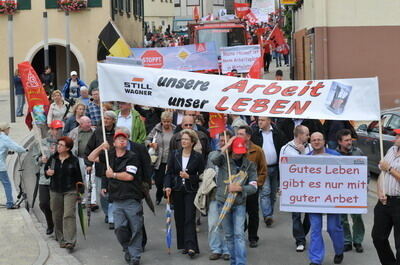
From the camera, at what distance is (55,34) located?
35562mm

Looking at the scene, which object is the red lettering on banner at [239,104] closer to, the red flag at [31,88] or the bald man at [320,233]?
the bald man at [320,233]

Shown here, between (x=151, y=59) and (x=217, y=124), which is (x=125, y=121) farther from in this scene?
(x=151, y=59)

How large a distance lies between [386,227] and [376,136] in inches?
271

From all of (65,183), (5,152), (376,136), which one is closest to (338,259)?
(65,183)

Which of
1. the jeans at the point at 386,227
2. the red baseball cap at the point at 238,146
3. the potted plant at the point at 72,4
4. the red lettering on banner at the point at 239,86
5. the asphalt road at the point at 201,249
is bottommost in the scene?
the asphalt road at the point at 201,249

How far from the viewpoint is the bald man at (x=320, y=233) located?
9281 mm

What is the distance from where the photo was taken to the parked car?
49.6ft

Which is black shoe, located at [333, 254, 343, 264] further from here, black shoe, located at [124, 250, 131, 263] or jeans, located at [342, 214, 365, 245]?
black shoe, located at [124, 250, 131, 263]

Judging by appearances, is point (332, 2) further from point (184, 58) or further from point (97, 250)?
point (97, 250)

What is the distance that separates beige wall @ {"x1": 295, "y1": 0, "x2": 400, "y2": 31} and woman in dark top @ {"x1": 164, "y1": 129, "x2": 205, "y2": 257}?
663 inches

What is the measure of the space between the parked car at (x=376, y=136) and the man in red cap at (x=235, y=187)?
20.2 ft

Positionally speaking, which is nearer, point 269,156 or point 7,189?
point 269,156

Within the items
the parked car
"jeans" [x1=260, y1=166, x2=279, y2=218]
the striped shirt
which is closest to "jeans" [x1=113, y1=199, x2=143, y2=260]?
"jeans" [x1=260, y1=166, x2=279, y2=218]

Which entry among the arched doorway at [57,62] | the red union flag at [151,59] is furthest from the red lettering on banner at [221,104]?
the arched doorway at [57,62]
